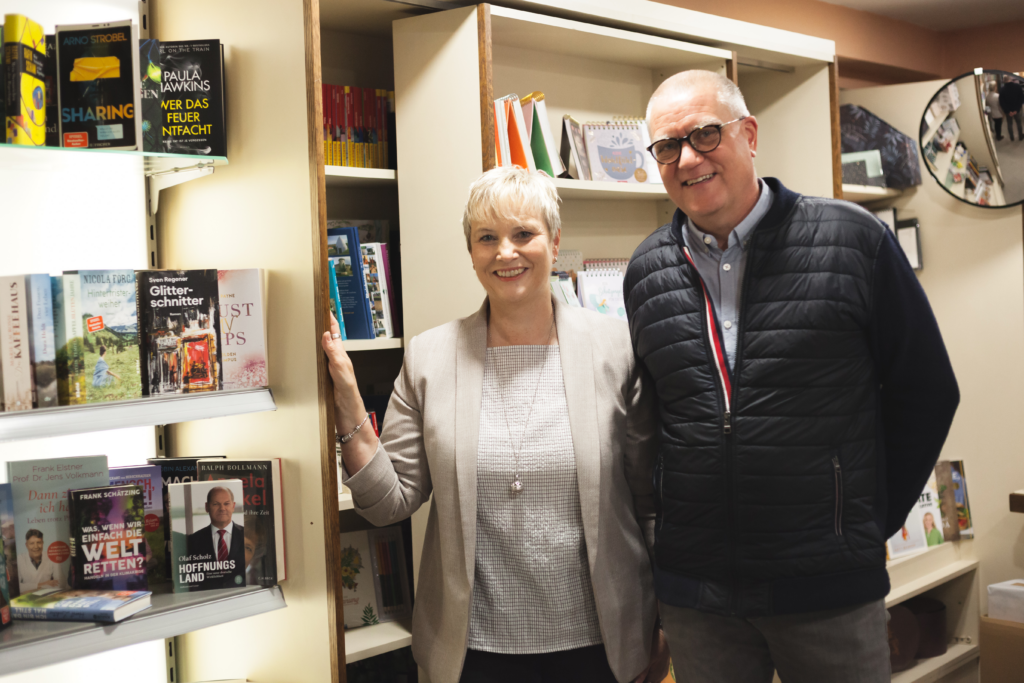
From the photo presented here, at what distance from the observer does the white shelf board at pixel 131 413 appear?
133 centimetres

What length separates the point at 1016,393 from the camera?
3.50m

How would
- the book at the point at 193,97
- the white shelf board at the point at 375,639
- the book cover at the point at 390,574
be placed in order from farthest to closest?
the book cover at the point at 390,574, the white shelf board at the point at 375,639, the book at the point at 193,97

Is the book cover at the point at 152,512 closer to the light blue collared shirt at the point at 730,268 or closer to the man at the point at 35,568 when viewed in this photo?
the man at the point at 35,568

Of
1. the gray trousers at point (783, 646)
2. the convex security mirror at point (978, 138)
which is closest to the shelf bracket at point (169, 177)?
the gray trousers at point (783, 646)

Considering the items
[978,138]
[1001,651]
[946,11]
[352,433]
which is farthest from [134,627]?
[946,11]

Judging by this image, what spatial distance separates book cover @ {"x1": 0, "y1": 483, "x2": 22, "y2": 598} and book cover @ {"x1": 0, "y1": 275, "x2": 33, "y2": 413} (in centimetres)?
18

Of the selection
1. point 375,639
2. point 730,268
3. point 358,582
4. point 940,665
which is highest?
point 730,268

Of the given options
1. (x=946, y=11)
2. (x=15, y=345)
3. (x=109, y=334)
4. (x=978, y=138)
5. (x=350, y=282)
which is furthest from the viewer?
(x=946, y=11)

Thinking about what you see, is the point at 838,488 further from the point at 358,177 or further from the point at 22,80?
the point at 22,80

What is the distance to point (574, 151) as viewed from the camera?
256 cm

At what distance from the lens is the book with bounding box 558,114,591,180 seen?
2559 millimetres

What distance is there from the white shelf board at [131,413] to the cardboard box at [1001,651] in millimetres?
3031

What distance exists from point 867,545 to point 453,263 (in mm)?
1191

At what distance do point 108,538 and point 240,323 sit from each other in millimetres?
468
